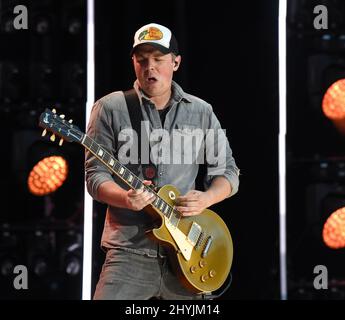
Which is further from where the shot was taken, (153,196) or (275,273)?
(275,273)

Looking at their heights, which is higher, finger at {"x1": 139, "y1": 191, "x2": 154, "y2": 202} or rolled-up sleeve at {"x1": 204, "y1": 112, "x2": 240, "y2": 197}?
rolled-up sleeve at {"x1": 204, "y1": 112, "x2": 240, "y2": 197}

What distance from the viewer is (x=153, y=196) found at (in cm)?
334

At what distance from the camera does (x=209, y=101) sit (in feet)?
14.9

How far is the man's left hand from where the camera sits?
346cm

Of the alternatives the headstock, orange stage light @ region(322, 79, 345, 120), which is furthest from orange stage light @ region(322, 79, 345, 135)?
the headstock

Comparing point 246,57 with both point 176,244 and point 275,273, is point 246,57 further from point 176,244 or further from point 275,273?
point 176,244

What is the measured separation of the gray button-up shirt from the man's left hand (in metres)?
0.09

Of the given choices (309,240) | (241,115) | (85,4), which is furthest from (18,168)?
(309,240)

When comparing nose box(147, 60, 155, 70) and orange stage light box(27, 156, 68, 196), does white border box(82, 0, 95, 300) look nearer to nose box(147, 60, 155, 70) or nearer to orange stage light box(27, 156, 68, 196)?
orange stage light box(27, 156, 68, 196)

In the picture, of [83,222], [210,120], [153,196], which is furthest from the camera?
[83,222]

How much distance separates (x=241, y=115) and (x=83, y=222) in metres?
1.04

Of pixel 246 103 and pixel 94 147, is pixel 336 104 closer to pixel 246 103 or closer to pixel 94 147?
pixel 246 103

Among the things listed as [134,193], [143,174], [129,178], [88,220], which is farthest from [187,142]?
[88,220]

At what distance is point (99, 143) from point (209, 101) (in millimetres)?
1255
